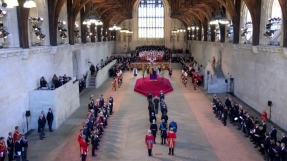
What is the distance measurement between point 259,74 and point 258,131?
279 inches

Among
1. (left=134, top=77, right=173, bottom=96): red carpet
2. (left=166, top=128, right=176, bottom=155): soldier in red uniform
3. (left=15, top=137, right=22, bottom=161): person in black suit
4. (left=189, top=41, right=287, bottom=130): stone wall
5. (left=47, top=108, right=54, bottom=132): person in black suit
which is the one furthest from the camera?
(left=134, top=77, right=173, bottom=96): red carpet

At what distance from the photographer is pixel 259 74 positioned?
1762cm

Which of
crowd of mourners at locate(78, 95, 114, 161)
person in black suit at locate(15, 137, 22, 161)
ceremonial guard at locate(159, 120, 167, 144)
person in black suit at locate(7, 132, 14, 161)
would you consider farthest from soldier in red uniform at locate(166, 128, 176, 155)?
person in black suit at locate(7, 132, 14, 161)

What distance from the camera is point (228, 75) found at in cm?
2494

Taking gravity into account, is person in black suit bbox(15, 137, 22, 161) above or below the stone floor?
above

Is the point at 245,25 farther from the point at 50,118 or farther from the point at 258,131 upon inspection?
the point at 50,118

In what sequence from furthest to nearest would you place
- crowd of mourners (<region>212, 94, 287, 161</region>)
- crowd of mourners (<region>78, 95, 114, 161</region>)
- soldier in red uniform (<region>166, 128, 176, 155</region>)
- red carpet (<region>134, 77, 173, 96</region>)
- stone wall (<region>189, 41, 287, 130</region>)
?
red carpet (<region>134, 77, 173, 96</region>) → stone wall (<region>189, 41, 287, 130</region>) → soldier in red uniform (<region>166, 128, 176, 155</region>) → crowd of mourners (<region>78, 95, 114, 161</region>) → crowd of mourners (<region>212, 94, 287, 161</region>)

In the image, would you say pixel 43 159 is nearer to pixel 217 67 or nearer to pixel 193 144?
pixel 193 144

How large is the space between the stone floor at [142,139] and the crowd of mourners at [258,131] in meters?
0.39

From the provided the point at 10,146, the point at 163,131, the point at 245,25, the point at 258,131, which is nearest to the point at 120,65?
the point at 245,25

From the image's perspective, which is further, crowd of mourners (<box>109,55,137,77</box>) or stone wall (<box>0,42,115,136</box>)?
crowd of mourners (<box>109,55,137,77</box>)

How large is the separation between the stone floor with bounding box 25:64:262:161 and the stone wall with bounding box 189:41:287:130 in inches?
116

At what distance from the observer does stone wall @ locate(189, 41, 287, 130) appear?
14445 millimetres

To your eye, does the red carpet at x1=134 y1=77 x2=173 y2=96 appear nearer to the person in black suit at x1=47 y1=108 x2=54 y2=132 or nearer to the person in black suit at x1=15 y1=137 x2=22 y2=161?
the person in black suit at x1=47 y1=108 x2=54 y2=132
